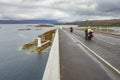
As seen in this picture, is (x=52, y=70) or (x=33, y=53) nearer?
(x=52, y=70)

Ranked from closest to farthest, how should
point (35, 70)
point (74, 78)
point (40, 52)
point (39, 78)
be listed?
1. point (74, 78)
2. point (39, 78)
3. point (35, 70)
4. point (40, 52)

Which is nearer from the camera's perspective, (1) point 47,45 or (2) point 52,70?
(2) point 52,70

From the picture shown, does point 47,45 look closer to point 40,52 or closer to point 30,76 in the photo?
point 40,52

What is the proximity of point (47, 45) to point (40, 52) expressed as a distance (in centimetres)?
357

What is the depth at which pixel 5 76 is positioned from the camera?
1842cm

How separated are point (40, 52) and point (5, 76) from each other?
396 inches

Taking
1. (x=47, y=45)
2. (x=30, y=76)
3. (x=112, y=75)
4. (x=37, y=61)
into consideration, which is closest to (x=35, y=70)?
(x=30, y=76)

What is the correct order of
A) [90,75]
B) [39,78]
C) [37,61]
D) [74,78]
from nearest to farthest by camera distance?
[74,78]
[90,75]
[39,78]
[37,61]

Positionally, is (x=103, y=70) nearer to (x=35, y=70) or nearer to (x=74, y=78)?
(x=74, y=78)

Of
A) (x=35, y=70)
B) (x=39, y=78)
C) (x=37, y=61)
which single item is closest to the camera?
(x=39, y=78)

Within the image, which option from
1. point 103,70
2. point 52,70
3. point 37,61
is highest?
point 52,70

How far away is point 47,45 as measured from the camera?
31469mm

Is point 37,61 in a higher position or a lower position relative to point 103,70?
lower

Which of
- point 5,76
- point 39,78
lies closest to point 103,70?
point 39,78
